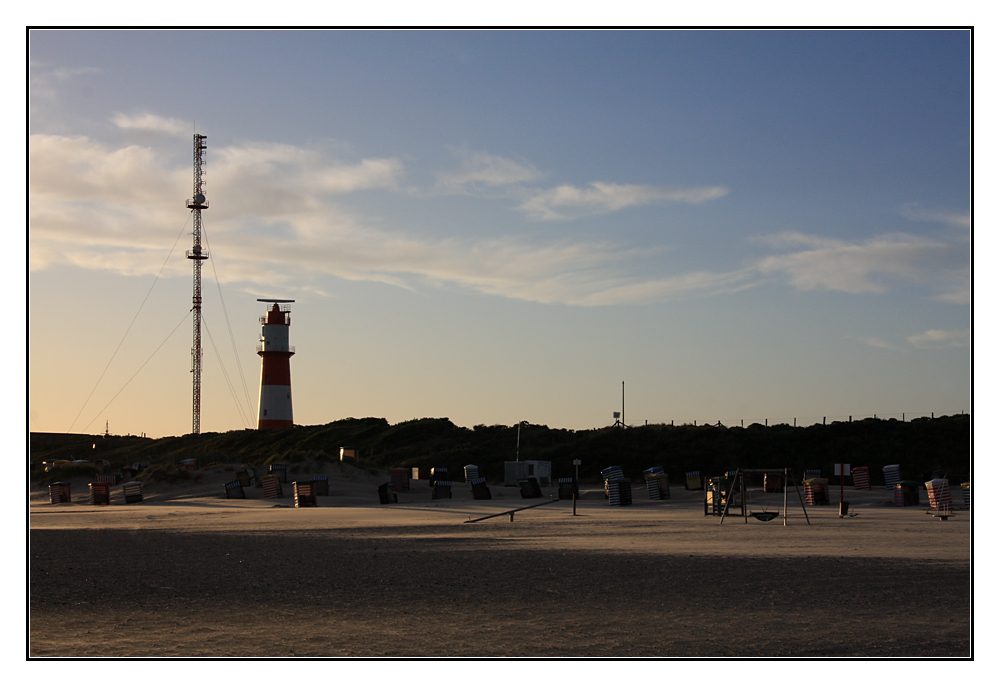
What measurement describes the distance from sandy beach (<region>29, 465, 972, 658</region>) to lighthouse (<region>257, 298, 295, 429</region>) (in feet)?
165

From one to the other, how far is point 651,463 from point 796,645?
188 feet

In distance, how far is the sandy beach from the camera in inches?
380

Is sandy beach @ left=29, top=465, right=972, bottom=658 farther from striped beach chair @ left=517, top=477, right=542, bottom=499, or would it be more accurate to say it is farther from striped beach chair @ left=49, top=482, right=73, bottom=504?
striped beach chair @ left=49, top=482, right=73, bottom=504

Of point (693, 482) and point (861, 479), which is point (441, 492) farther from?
point (861, 479)

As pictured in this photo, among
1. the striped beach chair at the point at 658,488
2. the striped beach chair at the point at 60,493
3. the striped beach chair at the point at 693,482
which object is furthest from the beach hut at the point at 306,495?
the striped beach chair at the point at 693,482

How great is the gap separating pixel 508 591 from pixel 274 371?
6677 cm

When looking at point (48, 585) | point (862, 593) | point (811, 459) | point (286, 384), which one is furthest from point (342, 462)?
point (862, 593)

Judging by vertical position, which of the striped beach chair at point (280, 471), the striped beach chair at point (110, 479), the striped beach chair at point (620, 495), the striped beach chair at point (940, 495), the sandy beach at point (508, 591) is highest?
the sandy beach at point (508, 591)

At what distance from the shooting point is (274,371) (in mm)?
77250

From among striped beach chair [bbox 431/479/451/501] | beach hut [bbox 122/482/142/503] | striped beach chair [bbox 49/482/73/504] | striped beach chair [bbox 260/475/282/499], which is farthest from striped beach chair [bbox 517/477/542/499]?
striped beach chair [bbox 49/482/73/504]

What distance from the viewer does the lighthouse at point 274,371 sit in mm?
76812

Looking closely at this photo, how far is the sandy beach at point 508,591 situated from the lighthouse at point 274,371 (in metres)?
50.3

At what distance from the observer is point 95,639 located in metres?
9.98

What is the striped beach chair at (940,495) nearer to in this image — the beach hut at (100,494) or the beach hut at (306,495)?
the beach hut at (306,495)
